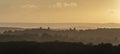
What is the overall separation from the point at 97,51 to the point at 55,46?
551 centimetres

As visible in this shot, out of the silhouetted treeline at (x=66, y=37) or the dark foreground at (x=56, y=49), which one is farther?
the silhouetted treeline at (x=66, y=37)

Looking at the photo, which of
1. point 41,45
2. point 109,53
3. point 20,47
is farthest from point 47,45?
point 109,53

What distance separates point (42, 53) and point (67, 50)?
9.17ft

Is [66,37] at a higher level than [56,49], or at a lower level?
lower

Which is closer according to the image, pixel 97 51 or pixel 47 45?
pixel 97 51

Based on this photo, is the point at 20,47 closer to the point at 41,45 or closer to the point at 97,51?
the point at 41,45

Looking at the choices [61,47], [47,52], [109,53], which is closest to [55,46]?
[61,47]

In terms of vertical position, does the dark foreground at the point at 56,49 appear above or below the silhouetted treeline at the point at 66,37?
above

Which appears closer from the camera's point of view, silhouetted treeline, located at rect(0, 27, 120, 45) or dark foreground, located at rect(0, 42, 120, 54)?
dark foreground, located at rect(0, 42, 120, 54)

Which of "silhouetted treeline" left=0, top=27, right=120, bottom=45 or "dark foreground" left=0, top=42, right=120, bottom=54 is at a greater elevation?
"dark foreground" left=0, top=42, right=120, bottom=54

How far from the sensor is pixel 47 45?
45.0 meters

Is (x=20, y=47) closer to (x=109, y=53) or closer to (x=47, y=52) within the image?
(x=47, y=52)

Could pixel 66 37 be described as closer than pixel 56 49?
No

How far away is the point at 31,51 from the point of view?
4062 cm
